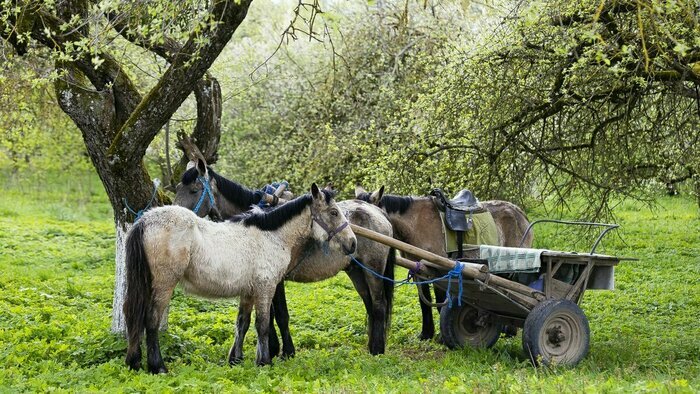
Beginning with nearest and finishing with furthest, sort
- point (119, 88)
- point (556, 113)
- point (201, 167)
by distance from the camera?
1. point (201, 167)
2. point (119, 88)
3. point (556, 113)

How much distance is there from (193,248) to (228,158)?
17444 mm

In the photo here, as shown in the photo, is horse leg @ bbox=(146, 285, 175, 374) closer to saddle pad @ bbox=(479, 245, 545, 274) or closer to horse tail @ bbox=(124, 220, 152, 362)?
horse tail @ bbox=(124, 220, 152, 362)

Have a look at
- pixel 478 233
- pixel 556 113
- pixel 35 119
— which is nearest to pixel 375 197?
Answer: pixel 478 233

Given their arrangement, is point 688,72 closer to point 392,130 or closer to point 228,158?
point 392,130

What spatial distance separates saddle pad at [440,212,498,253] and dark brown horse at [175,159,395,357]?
83 cm

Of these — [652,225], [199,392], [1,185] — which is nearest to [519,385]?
[199,392]

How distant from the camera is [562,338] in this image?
8242mm

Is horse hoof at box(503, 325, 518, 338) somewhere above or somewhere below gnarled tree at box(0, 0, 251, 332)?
below

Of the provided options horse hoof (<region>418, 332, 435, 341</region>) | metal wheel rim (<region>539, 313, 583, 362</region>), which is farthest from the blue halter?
metal wheel rim (<region>539, 313, 583, 362</region>)

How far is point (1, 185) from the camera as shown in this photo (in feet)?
105

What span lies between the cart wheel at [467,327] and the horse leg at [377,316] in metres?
0.70

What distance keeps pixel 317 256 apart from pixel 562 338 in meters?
2.86

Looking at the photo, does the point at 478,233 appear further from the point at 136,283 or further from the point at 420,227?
the point at 136,283

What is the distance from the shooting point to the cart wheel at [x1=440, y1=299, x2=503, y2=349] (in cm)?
944
